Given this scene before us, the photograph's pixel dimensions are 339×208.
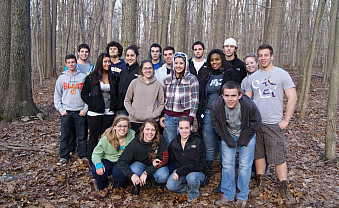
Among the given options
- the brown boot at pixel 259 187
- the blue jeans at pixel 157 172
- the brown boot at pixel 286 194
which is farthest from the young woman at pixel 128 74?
the brown boot at pixel 286 194

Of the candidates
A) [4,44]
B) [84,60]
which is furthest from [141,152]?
[4,44]

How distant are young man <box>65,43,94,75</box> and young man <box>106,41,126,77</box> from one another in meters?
0.67

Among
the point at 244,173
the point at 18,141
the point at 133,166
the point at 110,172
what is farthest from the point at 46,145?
the point at 244,173

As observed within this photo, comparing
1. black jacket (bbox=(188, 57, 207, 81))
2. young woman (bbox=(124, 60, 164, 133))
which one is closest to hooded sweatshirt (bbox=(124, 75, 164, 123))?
young woman (bbox=(124, 60, 164, 133))

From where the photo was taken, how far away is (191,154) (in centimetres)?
358

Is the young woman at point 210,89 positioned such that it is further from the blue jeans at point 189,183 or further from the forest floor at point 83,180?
the forest floor at point 83,180

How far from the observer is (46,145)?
17.8 feet

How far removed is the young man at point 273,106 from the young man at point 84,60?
322 cm

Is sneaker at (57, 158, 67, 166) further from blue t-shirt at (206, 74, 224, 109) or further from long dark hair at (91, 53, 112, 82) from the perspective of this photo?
blue t-shirt at (206, 74, 224, 109)

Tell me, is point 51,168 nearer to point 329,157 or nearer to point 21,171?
point 21,171

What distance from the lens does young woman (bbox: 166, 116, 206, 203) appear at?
3.50 m

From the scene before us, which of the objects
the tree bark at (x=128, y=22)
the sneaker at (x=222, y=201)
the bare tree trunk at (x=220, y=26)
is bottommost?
the sneaker at (x=222, y=201)

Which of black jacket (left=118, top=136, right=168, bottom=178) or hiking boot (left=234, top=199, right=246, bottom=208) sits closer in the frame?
hiking boot (left=234, top=199, right=246, bottom=208)

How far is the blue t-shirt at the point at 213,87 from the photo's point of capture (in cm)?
377
